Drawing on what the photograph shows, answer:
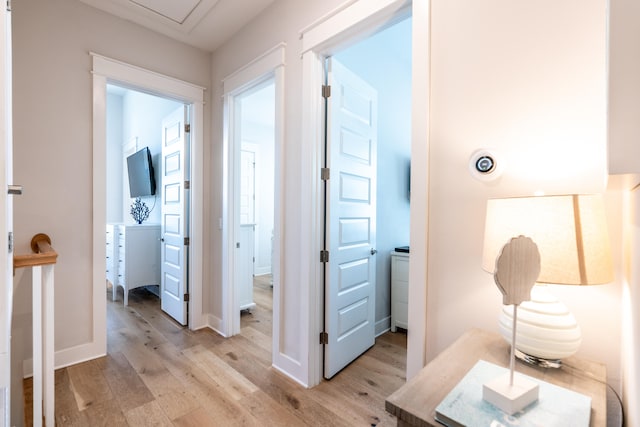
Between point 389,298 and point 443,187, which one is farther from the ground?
point 443,187

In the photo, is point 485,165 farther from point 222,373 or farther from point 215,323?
point 215,323

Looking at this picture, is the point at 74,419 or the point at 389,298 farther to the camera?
the point at 389,298

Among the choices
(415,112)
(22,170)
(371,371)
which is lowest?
(371,371)

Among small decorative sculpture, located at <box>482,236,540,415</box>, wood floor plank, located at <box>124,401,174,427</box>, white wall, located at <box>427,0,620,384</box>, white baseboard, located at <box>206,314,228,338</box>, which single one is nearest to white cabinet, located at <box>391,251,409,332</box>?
white wall, located at <box>427,0,620,384</box>

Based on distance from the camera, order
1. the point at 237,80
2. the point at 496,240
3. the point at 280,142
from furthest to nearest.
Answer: the point at 237,80, the point at 280,142, the point at 496,240

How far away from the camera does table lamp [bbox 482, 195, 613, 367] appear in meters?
0.80

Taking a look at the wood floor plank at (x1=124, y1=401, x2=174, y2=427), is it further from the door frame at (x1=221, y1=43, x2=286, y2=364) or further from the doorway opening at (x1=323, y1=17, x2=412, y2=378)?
the doorway opening at (x1=323, y1=17, x2=412, y2=378)

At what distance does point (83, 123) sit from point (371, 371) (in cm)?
293

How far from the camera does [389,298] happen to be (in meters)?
3.06

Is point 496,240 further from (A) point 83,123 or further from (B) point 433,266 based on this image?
(A) point 83,123

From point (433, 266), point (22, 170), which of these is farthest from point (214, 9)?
point (433, 266)

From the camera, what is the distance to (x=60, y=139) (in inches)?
87.9

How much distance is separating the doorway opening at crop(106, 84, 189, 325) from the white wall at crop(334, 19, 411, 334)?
1.93 metres

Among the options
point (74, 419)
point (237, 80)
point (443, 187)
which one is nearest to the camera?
point (443, 187)
